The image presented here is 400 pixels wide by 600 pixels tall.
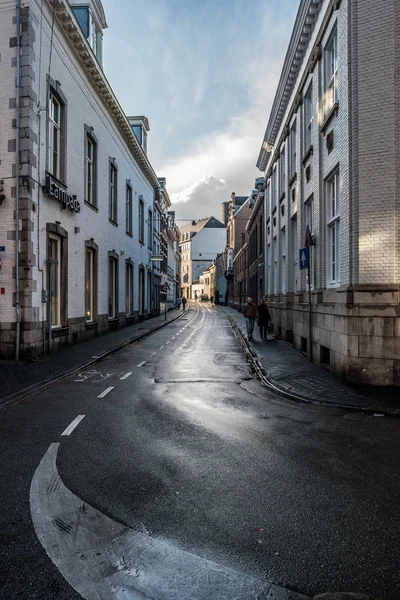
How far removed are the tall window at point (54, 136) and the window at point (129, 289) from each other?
38.1 feet

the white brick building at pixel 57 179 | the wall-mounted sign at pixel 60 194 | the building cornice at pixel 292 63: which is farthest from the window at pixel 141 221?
the wall-mounted sign at pixel 60 194

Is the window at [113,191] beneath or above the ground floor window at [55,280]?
above

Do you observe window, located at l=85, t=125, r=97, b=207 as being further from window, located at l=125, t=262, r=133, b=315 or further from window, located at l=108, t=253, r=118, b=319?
window, located at l=125, t=262, r=133, b=315

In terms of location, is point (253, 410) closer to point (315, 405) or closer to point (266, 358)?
point (315, 405)

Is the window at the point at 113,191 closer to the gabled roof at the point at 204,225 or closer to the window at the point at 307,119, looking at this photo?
the window at the point at 307,119

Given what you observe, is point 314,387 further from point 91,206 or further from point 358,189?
point 91,206

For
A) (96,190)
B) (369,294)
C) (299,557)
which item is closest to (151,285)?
(96,190)

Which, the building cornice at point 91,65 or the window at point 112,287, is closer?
the building cornice at point 91,65

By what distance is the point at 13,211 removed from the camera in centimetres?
1158

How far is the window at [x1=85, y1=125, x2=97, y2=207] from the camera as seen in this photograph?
17.2m

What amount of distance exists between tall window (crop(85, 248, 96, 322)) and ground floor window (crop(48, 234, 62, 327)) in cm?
300

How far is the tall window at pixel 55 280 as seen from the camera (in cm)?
1353

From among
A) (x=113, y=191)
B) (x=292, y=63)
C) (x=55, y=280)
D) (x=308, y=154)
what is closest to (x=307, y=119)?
(x=308, y=154)

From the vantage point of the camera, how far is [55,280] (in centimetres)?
1400
